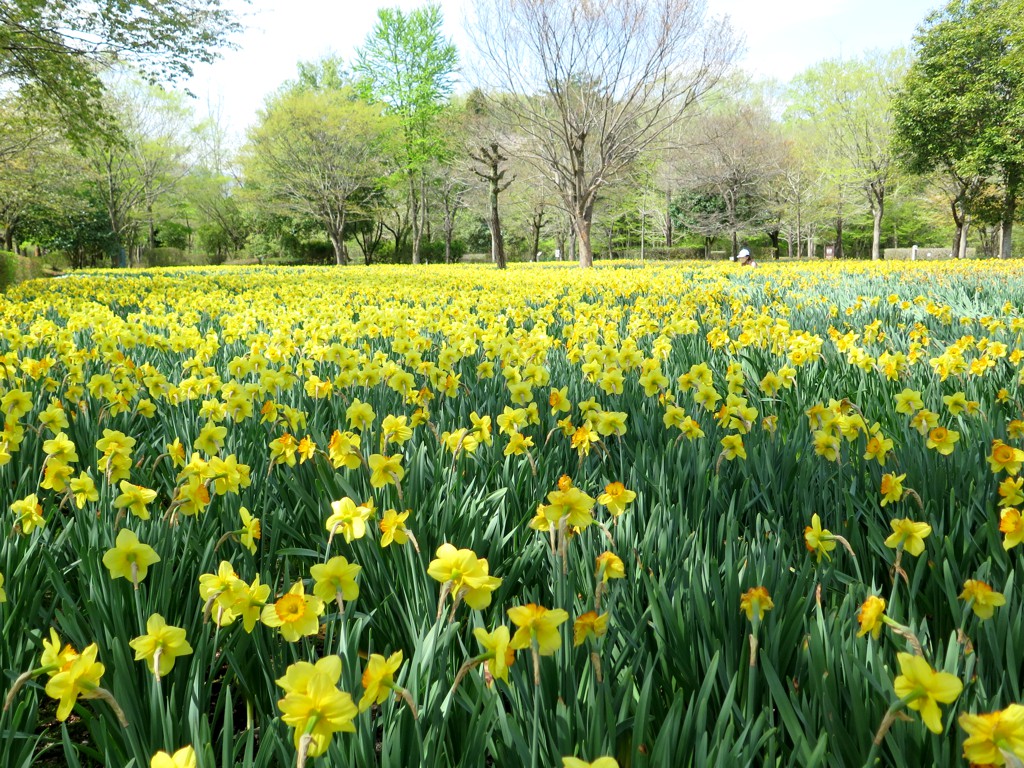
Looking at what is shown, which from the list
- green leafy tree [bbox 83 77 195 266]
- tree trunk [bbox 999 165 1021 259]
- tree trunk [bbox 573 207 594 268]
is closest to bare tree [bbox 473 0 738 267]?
tree trunk [bbox 573 207 594 268]

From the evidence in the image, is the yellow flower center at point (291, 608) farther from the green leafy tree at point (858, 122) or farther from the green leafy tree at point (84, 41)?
the green leafy tree at point (858, 122)

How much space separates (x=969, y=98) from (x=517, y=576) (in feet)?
81.7

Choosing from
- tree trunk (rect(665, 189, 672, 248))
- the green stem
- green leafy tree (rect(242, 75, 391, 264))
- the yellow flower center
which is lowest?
the green stem

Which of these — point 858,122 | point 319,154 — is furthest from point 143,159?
point 858,122

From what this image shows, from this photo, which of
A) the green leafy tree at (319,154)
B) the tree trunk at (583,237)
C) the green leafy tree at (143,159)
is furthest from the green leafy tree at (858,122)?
the green leafy tree at (143,159)

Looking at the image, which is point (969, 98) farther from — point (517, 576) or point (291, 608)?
point (291, 608)

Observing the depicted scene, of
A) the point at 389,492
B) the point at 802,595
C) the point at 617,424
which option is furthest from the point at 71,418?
the point at 802,595

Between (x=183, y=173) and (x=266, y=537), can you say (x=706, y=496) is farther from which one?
(x=183, y=173)

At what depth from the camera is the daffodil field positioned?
0.89 metres

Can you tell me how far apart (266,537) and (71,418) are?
135 centimetres

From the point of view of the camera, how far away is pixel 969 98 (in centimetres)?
1977

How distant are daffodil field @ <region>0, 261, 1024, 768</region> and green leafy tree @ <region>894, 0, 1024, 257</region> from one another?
71.0 feet

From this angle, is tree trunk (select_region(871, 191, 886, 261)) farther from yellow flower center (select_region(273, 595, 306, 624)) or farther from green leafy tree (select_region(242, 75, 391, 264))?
yellow flower center (select_region(273, 595, 306, 624))

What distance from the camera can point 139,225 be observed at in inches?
1588
